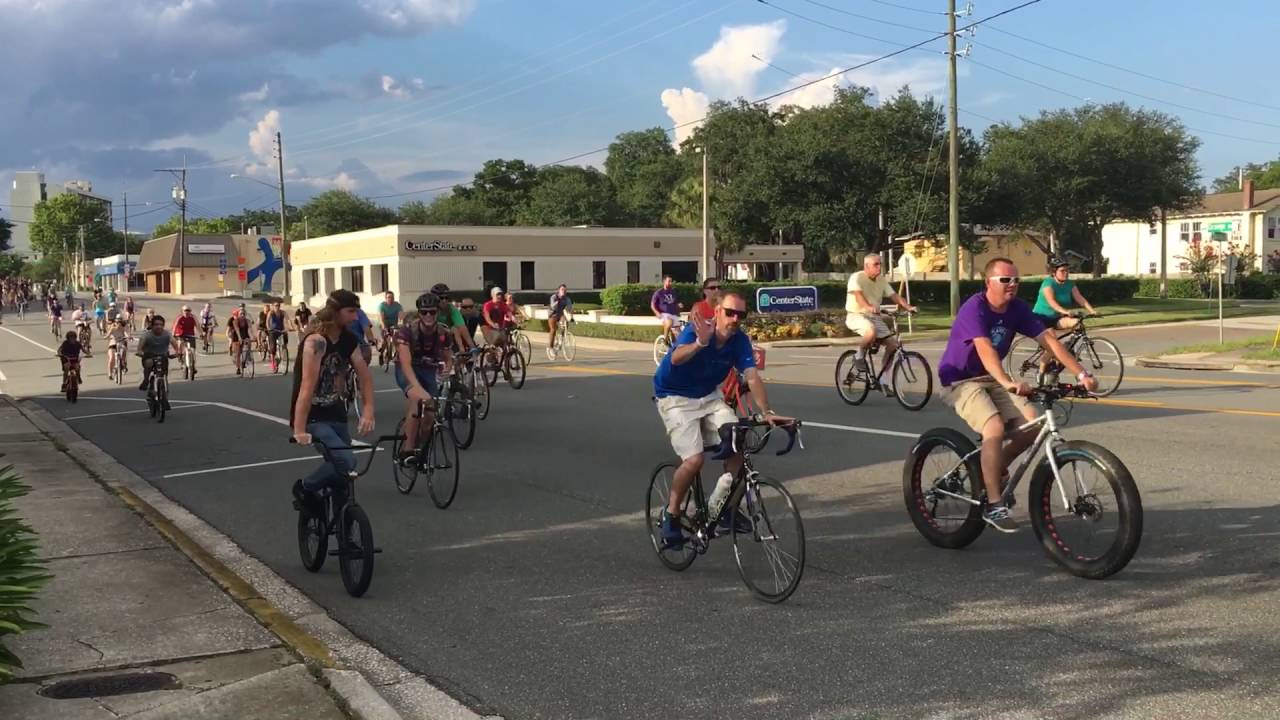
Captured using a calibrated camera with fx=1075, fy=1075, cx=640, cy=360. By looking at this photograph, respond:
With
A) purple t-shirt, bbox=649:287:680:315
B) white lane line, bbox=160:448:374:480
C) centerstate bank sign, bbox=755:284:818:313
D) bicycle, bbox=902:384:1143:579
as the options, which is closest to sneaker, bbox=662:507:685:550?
bicycle, bbox=902:384:1143:579

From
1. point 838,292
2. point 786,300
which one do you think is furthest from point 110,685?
point 838,292

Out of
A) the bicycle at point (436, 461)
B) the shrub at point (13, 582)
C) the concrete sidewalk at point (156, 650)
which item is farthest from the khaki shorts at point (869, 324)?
the shrub at point (13, 582)

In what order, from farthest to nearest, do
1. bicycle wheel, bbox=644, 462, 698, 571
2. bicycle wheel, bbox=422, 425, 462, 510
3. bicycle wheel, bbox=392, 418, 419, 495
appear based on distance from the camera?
bicycle wheel, bbox=392, 418, 419, 495, bicycle wheel, bbox=422, 425, 462, 510, bicycle wheel, bbox=644, 462, 698, 571

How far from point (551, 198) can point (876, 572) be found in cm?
9983

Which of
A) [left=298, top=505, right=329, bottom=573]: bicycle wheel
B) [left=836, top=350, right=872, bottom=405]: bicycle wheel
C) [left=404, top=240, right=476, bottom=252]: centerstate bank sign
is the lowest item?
[left=298, top=505, right=329, bottom=573]: bicycle wheel

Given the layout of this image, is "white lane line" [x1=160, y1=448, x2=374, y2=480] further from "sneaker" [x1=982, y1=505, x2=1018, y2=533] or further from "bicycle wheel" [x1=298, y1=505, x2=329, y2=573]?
"sneaker" [x1=982, y1=505, x2=1018, y2=533]

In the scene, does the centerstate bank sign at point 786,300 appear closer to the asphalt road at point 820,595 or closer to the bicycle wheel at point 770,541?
the asphalt road at point 820,595

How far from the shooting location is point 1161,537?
6969 mm

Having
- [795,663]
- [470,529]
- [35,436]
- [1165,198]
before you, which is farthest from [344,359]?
[1165,198]

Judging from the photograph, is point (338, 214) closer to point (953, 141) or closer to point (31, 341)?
point (31, 341)

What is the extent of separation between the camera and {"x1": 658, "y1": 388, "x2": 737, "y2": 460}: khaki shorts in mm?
6250

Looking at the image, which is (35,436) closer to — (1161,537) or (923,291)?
(1161,537)

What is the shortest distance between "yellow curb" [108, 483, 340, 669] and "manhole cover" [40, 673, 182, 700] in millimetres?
648

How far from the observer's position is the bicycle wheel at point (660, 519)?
6.68 m
